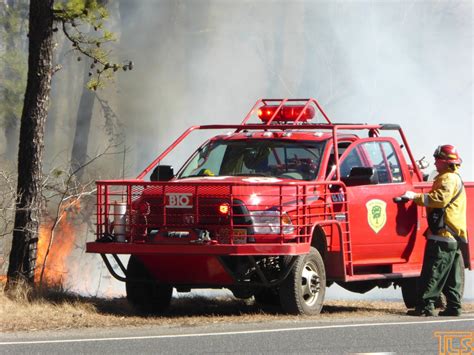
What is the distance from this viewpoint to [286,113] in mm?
14195

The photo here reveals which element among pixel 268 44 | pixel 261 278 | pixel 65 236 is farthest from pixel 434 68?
pixel 261 278

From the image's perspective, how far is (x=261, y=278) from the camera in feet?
39.4

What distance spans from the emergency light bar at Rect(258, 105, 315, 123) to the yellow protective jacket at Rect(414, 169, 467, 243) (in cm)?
190

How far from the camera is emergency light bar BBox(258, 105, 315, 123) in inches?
554

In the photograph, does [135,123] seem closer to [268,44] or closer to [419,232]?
[268,44]

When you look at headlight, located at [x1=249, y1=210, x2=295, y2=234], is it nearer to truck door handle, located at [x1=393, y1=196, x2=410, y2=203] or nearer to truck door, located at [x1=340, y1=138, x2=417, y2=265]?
truck door, located at [x1=340, y1=138, x2=417, y2=265]

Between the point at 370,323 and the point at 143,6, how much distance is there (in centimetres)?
2630

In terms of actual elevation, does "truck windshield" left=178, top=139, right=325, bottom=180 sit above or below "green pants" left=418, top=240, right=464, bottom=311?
above

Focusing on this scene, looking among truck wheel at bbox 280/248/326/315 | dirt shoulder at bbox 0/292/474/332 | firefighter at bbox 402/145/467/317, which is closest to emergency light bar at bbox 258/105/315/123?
firefighter at bbox 402/145/467/317

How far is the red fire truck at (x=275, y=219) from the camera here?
1191 cm

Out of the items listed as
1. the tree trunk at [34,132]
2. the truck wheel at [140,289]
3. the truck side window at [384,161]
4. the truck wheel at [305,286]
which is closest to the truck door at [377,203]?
the truck side window at [384,161]

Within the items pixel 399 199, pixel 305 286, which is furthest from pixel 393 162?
pixel 305 286

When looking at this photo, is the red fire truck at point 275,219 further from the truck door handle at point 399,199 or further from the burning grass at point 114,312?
the burning grass at point 114,312

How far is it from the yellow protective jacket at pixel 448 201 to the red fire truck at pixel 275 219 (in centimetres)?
61
